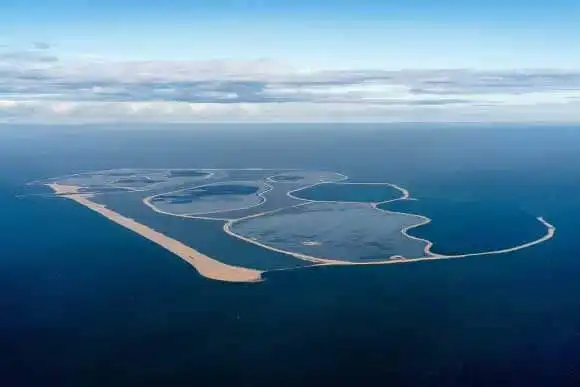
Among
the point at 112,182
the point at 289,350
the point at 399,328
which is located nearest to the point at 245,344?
the point at 289,350

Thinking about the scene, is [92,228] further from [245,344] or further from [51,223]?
[245,344]

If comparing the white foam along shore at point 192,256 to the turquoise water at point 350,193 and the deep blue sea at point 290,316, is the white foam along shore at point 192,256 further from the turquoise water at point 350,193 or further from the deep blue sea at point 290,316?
the turquoise water at point 350,193

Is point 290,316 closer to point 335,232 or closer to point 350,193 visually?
→ point 335,232

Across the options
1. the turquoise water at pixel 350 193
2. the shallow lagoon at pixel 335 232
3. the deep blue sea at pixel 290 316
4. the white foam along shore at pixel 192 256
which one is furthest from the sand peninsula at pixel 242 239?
the turquoise water at pixel 350 193

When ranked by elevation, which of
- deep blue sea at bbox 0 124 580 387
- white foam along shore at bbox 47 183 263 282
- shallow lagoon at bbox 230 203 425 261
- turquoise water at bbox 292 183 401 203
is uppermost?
turquoise water at bbox 292 183 401 203

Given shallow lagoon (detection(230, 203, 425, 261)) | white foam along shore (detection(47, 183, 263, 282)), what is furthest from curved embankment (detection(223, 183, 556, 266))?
white foam along shore (detection(47, 183, 263, 282))

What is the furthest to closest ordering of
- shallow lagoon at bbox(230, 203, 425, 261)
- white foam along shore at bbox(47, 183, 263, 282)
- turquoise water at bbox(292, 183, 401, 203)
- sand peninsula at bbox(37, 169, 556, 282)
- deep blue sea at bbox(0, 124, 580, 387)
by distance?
turquoise water at bbox(292, 183, 401, 203)
shallow lagoon at bbox(230, 203, 425, 261)
sand peninsula at bbox(37, 169, 556, 282)
white foam along shore at bbox(47, 183, 263, 282)
deep blue sea at bbox(0, 124, 580, 387)

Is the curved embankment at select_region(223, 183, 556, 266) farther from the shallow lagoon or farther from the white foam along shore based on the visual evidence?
the white foam along shore

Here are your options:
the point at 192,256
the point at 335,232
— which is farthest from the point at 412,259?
the point at 192,256
